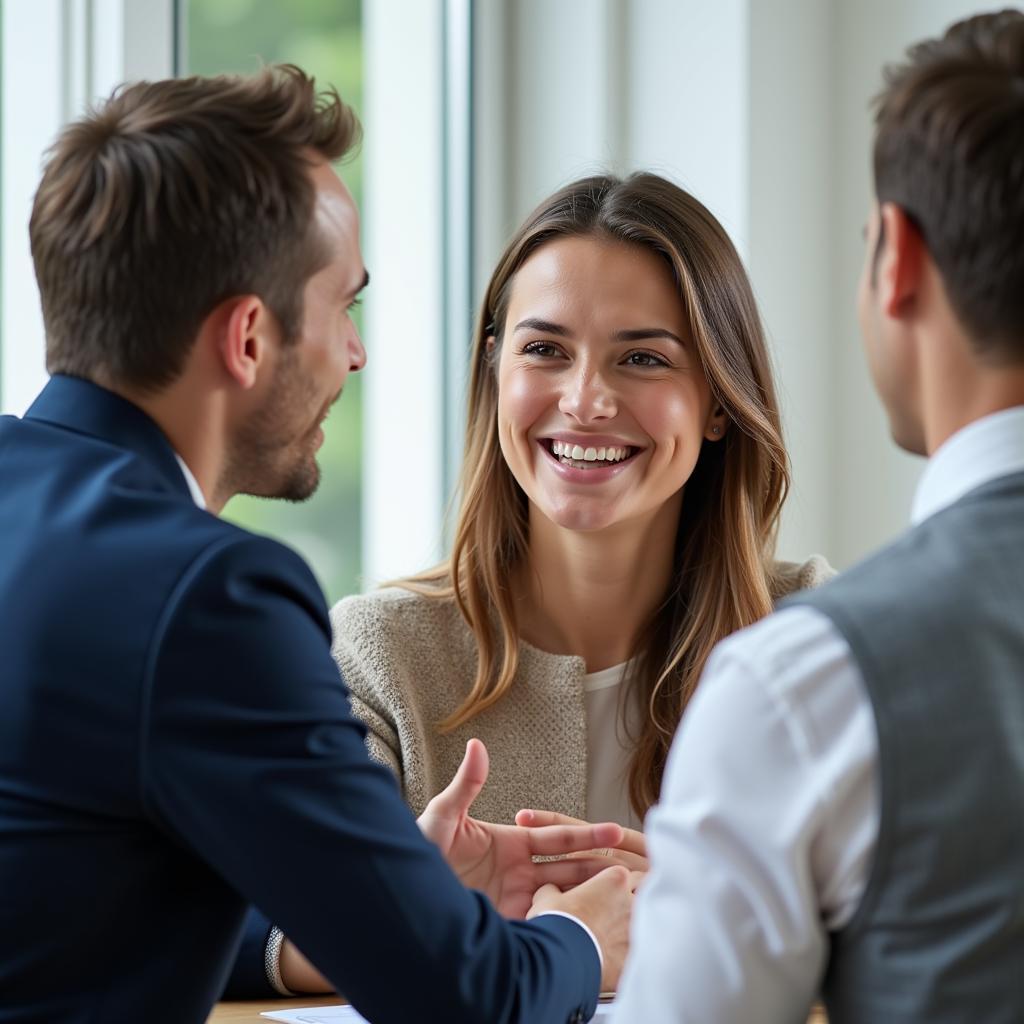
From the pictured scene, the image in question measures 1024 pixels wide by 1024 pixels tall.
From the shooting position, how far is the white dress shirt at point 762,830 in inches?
34.1

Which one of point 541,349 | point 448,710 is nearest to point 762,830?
point 448,710

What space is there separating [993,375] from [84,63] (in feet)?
5.75

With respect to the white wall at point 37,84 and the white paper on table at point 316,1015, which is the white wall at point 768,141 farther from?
the white paper on table at point 316,1015

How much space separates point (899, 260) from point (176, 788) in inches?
24.3

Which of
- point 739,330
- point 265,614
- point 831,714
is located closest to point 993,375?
point 831,714

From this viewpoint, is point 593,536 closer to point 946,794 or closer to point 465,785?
point 465,785

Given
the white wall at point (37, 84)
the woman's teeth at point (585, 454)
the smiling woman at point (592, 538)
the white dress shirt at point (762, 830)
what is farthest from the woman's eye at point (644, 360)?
the white dress shirt at point (762, 830)

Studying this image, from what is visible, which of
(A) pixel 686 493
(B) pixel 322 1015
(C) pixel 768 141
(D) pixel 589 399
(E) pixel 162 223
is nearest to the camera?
(E) pixel 162 223

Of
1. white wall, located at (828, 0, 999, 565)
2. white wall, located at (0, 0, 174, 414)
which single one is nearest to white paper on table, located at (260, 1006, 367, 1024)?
white wall, located at (0, 0, 174, 414)

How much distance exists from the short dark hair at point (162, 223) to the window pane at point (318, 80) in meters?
1.40

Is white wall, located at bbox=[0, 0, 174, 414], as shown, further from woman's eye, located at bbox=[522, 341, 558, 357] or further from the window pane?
woman's eye, located at bbox=[522, 341, 558, 357]

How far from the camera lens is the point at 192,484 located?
4.19ft

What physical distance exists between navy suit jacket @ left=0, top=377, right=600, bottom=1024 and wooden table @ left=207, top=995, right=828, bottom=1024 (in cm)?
36

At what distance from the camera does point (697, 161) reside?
2918 mm
